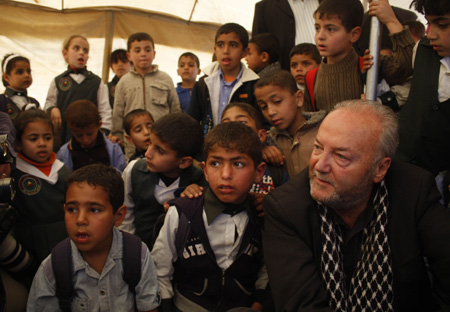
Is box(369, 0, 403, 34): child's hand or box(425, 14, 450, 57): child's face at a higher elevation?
box(369, 0, 403, 34): child's hand

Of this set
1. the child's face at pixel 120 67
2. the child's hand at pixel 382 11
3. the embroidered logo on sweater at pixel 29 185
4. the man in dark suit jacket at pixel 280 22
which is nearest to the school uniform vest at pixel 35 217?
the embroidered logo on sweater at pixel 29 185

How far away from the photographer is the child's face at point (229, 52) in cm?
400

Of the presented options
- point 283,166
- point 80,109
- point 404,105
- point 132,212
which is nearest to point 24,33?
point 80,109

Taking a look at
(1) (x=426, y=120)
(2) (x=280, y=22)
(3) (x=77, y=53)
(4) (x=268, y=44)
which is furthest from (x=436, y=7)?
(3) (x=77, y=53)

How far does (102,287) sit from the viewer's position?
2135 millimetres

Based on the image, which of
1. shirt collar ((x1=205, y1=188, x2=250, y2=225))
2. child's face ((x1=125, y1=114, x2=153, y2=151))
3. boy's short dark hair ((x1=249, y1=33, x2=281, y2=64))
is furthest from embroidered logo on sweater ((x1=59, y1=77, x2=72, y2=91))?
shirt collar ((x1=205, y1=188, x2=250, y2=225))

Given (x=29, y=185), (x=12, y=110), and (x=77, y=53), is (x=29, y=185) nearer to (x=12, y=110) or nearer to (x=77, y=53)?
(x=12, y=110)

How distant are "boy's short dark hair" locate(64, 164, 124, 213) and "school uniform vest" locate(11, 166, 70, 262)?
906 millimetres

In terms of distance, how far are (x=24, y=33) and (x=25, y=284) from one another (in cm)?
575

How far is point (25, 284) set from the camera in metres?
2.61

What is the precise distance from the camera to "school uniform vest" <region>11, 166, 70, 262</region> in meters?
2.92

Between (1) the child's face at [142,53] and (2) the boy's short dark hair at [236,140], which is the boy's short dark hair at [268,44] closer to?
(1) the child's face at [142,53]

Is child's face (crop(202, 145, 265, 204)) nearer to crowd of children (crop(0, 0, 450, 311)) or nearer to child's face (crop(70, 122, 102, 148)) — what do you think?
crowd of children (crop(0, 0, 450, 311))

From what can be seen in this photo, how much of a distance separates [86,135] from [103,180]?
1.71 meters
